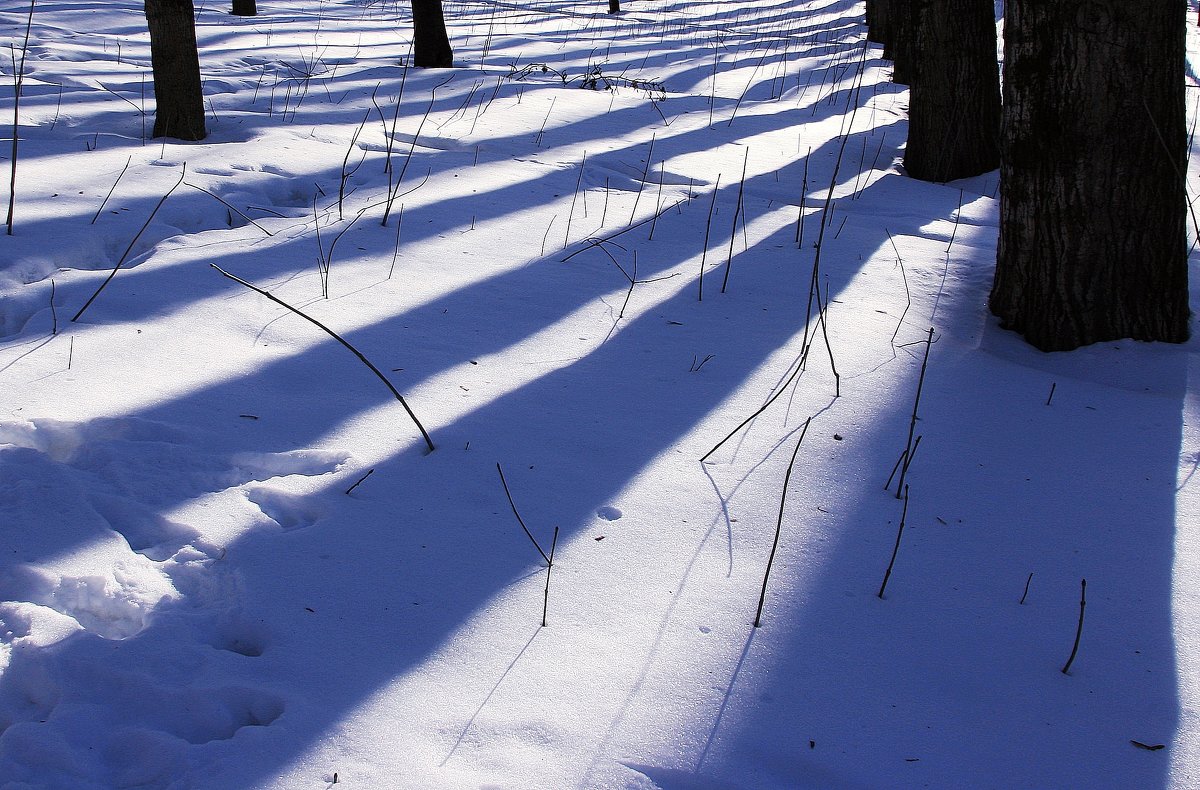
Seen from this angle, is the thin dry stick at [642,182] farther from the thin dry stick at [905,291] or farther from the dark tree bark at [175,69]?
the dark tree bark at [175,69]

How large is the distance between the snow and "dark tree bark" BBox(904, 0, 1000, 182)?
4.55 feet

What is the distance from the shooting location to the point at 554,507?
1.98 meters

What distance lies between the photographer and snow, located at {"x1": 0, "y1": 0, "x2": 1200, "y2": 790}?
1.41 m

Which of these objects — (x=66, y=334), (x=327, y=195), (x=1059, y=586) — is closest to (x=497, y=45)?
(x=327, y=195)

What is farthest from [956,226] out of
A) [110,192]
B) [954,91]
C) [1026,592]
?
[110,192]

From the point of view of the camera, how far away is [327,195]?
4129 millimetres

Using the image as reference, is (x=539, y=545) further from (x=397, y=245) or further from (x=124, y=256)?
(x=397, y=245)

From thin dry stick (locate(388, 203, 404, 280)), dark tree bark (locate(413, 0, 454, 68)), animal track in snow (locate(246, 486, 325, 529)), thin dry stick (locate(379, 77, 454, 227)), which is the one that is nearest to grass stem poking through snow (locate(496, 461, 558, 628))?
animal track in snow (locate(246, 486, 325, 529))

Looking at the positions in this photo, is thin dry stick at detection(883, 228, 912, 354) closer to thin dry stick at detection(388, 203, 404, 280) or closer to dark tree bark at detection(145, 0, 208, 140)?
thin dry stick at detection(388, 203, 404, 280)

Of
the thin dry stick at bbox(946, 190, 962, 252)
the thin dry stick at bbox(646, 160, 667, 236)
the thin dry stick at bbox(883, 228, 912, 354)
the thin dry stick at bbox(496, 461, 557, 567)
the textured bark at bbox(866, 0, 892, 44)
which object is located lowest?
the thin dry stick at bbox(496, 461, 557, 567)

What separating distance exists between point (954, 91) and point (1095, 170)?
2.70m

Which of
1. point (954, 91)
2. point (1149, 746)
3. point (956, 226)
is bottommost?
point (1149, 746)

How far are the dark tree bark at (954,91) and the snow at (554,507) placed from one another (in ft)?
4.55

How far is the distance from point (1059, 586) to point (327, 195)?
351 centimetres
